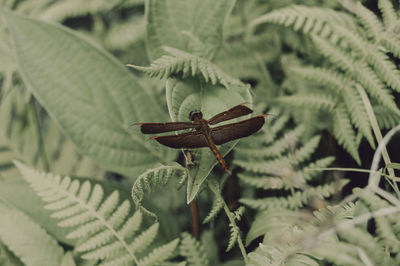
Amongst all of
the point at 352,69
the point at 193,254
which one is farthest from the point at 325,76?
the point at 193,254

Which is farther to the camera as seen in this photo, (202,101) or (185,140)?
(202,101)

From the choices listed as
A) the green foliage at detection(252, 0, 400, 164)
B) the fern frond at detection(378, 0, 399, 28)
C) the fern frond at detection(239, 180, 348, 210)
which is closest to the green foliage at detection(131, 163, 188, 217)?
the fern frond at detection(239, 180, 348, 210)

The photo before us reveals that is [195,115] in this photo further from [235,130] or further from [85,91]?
[85,91]

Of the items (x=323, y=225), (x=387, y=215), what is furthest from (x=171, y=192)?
(x=387, y=215)

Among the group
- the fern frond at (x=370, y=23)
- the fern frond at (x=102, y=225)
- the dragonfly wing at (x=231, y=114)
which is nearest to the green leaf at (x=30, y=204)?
the fern frond at (x=102, y=225)

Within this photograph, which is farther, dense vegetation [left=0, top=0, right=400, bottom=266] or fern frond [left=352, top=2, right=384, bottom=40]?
fern frond [left=352, top=2, right=384, bottom=40]

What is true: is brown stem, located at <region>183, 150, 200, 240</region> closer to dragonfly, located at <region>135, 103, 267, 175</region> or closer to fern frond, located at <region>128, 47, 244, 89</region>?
dragonfly, located at <region>135, 103, 267, 175</region>

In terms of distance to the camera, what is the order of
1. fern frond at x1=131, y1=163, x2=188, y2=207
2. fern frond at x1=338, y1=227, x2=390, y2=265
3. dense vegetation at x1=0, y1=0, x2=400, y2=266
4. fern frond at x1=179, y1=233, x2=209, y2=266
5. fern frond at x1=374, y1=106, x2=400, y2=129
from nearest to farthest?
fern frond at x1=338, y1=227, x2=390, y2=265 → fern frond at x1=131, y1=163, x2=188, y2=207 → dense vegetation at x1=0, y1=0, x2=400, y2=266 → fern frond at x1=179, y1=233, x2=209, y2=266 → fern frond at x1=374, y1=106, x2=400, y2=129
